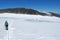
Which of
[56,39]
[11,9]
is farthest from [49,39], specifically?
[11,9]

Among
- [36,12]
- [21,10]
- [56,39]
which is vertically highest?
[21,10]

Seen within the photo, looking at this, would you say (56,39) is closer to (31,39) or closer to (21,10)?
(31,39)

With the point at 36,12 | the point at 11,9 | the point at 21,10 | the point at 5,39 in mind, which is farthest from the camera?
the point at 11,9

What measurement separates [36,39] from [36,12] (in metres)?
15.0

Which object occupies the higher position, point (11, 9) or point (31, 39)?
point (11, 9)

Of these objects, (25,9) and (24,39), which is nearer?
(24,39)

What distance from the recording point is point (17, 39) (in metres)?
4.19

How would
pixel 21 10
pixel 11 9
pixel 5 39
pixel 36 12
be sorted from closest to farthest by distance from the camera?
pixel 5 39
pixel 36 12
pixel 21 10
pixel 11 9

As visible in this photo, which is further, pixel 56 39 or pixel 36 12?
pixel 36 12

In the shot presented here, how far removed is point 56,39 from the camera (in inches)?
168

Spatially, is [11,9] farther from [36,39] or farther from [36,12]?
[36,39]

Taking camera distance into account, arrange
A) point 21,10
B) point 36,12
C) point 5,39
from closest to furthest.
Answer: point 5,39, point 36,12, point 21,10

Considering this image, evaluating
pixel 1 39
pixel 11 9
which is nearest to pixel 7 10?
pixel 11 9

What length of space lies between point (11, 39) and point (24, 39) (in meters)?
0.40
